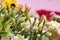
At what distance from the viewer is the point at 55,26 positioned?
2.99 feet

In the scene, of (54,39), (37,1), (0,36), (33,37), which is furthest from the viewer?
(37,1)

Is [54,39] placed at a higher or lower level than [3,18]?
lower

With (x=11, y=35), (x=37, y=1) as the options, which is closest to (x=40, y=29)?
(x=11, y=35)

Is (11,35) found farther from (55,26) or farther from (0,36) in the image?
(55,26)

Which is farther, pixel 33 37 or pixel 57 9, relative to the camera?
pixel 57 9

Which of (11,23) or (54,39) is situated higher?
(11,23)

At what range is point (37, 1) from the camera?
6.32 ft

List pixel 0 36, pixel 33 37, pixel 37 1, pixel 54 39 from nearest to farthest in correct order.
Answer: pixel 0 36 → pixel 33 37 → pixel 54 39 → pixel 37 1

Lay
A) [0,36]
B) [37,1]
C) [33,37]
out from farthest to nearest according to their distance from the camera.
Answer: [37,1], [33,37], [0,36]

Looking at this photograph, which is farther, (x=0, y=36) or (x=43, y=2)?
(x=43, y=2)

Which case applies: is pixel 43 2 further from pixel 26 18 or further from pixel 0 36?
pixel 0 36

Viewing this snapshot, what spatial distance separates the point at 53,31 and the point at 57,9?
1.12 meters

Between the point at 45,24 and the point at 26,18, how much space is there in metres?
0.08

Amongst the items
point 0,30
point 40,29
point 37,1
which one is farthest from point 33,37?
point 37,1
